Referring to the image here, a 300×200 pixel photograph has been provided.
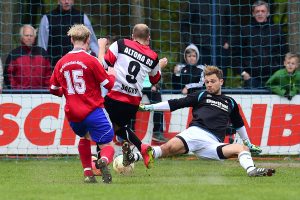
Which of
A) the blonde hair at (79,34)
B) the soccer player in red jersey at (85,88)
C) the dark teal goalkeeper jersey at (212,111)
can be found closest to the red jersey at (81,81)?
the soccer player in red jersey at (85,88)

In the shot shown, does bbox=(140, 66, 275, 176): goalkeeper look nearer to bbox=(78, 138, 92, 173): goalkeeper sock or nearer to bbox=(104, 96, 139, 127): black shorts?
bbox=(104, 96, 139, 127): black shorts

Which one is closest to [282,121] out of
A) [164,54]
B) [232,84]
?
[232,84]

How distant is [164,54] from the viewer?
16.7 metres

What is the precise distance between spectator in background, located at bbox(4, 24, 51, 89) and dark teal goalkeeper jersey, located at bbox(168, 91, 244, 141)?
380 centimetres

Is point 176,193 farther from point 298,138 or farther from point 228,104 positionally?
point 298,138

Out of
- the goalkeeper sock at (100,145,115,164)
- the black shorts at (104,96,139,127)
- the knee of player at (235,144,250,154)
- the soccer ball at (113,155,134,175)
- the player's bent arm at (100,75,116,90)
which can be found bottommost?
the soccer ball at (113,155,134,175)

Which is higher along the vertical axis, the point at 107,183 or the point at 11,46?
the point at 11,46

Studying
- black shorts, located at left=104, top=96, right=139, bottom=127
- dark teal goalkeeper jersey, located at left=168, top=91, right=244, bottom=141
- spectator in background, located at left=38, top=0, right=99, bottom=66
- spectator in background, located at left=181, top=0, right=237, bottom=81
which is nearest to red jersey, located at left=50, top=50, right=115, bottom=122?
black shorts, located at left=104, top=96, right=139, bottom=127

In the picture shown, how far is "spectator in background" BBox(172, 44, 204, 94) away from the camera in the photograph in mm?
15109

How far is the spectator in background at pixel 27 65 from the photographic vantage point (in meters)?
15.0

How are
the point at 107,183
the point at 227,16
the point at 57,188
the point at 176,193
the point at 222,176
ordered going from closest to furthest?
the point at 176,193, the point at 57,188, the point at 107,183, the point at 222,176, the point at 227,16

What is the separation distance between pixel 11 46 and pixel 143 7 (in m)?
2.36

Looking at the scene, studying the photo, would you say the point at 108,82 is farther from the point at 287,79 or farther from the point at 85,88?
the point at 287,79

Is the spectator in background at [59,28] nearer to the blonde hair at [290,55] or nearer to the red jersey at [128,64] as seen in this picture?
the blonde hair at [290,55]
